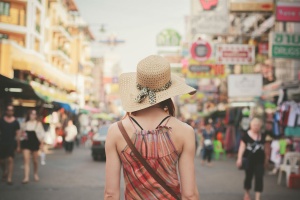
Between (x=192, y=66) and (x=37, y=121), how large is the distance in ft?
51.8

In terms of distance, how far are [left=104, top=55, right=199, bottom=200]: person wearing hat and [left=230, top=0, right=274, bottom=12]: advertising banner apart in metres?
13.7

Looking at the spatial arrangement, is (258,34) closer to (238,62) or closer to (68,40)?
(238,62)

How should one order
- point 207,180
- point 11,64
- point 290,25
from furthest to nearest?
1. point 11,64
2. point 290,25
3. point 207,180

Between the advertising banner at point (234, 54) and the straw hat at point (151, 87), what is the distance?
556 inches

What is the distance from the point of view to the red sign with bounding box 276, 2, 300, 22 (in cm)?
1277

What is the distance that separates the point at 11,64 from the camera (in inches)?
819

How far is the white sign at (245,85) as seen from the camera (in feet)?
57.9

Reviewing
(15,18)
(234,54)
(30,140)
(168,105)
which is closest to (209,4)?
(234,54)

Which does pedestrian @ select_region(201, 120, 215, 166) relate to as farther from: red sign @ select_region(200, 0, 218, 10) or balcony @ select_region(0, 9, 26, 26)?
balcony @ select_region(0, 9, 26, 26)

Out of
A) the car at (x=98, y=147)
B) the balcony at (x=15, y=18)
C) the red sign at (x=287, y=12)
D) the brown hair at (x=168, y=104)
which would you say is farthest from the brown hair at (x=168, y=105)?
the balcony at (x=15, y=18)

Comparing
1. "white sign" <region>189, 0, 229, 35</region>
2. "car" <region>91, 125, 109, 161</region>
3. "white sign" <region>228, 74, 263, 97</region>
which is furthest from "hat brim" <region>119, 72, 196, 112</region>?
"white sign" <region>228, 74, 263, 97</region>

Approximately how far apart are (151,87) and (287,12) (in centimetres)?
1148

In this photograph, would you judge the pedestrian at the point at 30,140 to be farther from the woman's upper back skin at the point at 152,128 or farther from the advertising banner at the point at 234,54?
the advertising banner at the point at 234,54

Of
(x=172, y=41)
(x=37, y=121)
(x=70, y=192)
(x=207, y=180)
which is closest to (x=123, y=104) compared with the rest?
(x=70, y=192)
